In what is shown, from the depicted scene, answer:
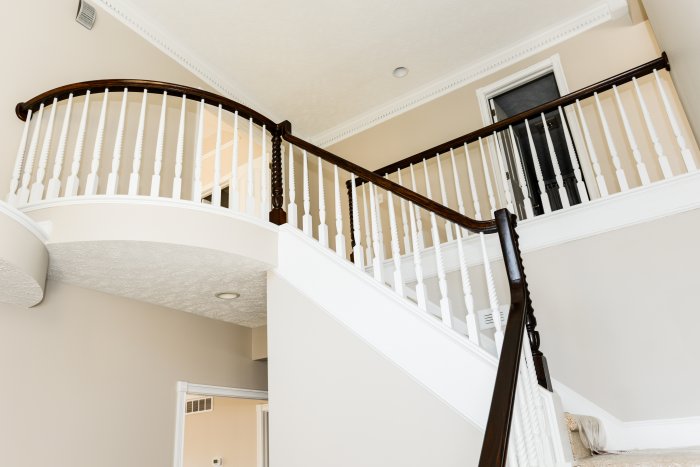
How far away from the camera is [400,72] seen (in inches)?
198

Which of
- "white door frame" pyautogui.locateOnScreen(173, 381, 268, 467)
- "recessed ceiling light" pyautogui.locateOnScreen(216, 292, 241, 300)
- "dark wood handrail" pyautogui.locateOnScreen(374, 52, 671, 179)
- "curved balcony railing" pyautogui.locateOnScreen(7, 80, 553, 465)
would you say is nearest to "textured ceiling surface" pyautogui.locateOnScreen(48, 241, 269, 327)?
"recessed ceiling light" pyautogui.locateOnScreen(216, 292, 241, 300)

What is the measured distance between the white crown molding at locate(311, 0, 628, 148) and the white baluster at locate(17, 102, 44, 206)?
3411mm

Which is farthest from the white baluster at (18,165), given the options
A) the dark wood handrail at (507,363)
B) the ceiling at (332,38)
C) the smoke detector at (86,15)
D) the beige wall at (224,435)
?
the beige wall at (224,435)

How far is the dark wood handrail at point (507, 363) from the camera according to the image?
1382mm

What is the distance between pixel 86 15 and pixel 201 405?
5.08 m

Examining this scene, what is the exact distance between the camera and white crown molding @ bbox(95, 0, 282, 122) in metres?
4.04

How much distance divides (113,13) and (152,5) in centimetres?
33

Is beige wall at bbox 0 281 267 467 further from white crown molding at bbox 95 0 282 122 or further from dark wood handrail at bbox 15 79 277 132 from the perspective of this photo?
white crown molding at bbox 95 0 282 122

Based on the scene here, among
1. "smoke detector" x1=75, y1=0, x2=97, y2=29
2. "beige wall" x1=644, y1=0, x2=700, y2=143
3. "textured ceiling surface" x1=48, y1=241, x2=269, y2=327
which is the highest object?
"smoke detector" x1=75, y1=0, x2=97, y2=29

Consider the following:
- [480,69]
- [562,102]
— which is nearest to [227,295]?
[562,102]

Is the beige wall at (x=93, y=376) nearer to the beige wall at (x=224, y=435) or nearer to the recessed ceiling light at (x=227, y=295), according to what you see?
the recessed ceiling light at (x=227, y=295)

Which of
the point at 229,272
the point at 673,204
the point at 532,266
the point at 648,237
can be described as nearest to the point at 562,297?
the point at 532,266

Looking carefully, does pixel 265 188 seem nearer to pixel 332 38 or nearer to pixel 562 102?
pixel 332 38

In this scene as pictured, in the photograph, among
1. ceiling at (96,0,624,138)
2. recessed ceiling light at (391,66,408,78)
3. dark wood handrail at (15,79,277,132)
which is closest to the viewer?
dark wood handrail at (15,79,277,132)
